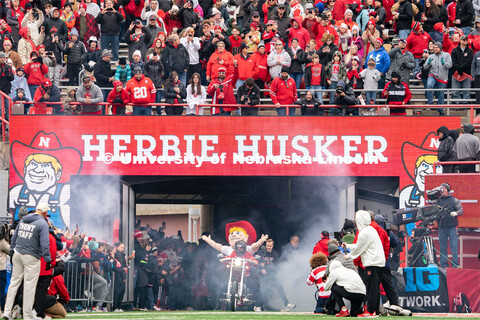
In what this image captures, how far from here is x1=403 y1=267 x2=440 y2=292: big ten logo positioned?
19.6m

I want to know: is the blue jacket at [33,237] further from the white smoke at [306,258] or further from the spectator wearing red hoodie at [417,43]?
the spectator wearing red hoodie at [417,43]

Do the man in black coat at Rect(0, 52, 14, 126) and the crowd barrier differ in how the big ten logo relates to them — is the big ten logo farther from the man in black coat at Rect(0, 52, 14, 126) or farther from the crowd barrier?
the man in black coat at Rect(0, 52, 14, 126)

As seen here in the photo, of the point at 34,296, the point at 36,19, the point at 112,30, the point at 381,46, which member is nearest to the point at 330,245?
the point at 34,296

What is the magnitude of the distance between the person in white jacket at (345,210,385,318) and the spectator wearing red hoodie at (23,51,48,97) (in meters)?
12.0

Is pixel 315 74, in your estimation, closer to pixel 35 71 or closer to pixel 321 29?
pixel 321 29

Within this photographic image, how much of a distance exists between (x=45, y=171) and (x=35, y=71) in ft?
8.52

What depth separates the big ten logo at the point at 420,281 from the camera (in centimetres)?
1958

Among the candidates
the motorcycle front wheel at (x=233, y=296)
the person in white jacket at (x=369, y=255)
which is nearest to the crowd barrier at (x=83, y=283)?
the motorcycle front wheel at (x=233, y=296)

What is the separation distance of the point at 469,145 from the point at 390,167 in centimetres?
279

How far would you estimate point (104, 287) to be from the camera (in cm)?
2119

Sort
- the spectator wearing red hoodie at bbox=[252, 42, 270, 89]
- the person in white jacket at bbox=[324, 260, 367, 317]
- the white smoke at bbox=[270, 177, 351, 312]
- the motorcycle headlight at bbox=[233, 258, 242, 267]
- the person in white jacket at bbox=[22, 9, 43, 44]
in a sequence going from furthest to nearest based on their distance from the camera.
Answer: the person in white jacket at bbox=[22, 9, 43, 44] < the spectator wearing red hoodie at bbox=[252, 42, 270, 89] < the white smoke at bbox=[270, 177, 351, 312] < the motorcycle headlight at bbox=[233, 258, 242, 267] < the person in white jacket at bbox=[324, 260, 367, 317]

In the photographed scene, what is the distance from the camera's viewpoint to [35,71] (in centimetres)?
2519

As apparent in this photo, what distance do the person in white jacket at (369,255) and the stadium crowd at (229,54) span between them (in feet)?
29.8

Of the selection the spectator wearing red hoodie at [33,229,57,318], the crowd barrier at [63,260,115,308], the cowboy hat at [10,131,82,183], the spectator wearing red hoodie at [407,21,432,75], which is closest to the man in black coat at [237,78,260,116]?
the cowboy hat at [10,131,82,183]
